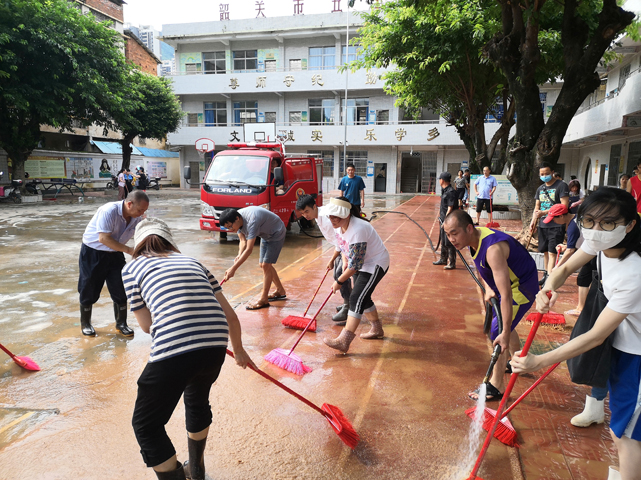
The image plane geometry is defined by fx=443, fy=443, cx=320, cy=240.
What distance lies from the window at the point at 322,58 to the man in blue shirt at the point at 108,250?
2648 centimetres

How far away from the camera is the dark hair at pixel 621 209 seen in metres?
1.98

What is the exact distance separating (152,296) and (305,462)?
1.46 meters

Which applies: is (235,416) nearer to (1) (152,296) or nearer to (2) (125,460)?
(2) (125,460)

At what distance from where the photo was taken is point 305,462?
2748 millimetres

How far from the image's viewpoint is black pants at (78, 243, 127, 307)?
14.8ft

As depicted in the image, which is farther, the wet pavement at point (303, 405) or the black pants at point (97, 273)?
the black pants at point (97, 273)

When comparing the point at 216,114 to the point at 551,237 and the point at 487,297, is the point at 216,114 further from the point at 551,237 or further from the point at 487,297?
the point at 487,297

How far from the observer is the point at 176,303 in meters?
2.09

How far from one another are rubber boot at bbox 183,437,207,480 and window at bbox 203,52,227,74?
1231 inches

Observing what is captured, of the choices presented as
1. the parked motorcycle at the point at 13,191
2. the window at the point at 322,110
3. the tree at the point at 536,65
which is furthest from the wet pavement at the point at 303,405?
the window at the point at 322,110

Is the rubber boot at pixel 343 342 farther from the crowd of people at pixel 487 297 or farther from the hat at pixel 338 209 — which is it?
the crowd of people at pixel 487 297

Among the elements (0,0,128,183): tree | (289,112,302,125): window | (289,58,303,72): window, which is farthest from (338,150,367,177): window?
(0,0,128,183): tree

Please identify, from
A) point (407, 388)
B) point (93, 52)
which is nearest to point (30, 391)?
point (407, 388)

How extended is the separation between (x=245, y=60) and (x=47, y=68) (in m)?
15.1
